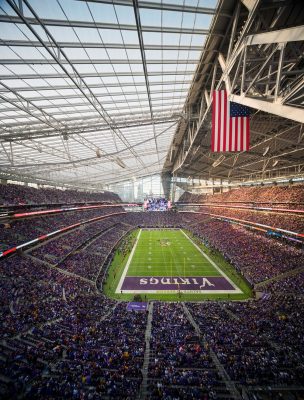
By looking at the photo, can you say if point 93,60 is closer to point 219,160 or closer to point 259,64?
point 259,64

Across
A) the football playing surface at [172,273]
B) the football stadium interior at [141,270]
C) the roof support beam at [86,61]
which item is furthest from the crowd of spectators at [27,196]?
the roof support beam at [86,61]

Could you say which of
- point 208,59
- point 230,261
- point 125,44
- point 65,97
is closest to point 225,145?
point 208,59

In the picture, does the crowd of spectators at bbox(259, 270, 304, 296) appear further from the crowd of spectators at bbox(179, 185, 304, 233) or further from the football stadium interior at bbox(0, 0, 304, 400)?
the crowd of spectators at bbox(179, 185, 304, 233)

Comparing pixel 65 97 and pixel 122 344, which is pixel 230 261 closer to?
pixel 122 344

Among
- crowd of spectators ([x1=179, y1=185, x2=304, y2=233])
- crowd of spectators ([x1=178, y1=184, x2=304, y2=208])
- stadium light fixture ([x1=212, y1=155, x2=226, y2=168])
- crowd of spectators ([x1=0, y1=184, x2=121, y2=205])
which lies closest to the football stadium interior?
crowd of spectators ([x1=0, y1=184, x2=121, y2=205])

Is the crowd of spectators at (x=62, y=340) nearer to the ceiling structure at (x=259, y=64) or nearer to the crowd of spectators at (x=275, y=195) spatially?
the ceiling structure at (x=259, y=64)

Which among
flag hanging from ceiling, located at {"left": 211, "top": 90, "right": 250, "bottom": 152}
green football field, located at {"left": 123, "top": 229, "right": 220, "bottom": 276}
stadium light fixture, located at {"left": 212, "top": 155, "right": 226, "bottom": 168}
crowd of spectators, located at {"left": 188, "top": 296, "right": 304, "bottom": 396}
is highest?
stadium light fixture, located at {"left": 212, "top": 155, "right": 226, "bottom": 168}
